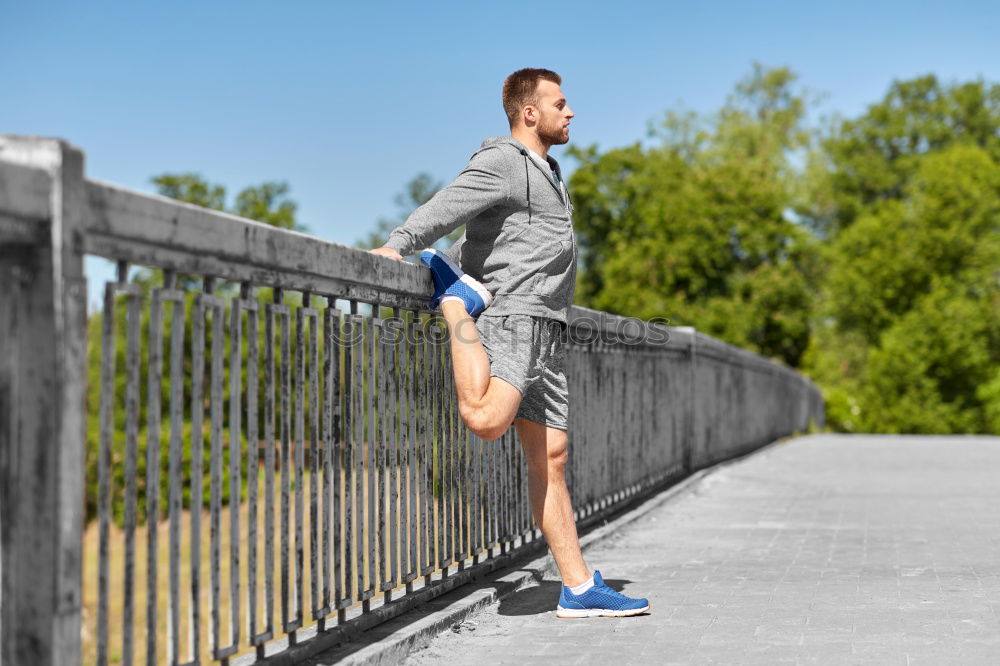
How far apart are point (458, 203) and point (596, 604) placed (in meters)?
1.68

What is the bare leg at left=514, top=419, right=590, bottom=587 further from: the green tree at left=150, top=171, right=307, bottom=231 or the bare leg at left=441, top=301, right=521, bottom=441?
the green tree at left=150, top=171, right=307, bottom=231

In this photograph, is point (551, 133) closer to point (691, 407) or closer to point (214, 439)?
point (214, 439)

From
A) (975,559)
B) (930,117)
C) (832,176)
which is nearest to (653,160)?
(832,176)

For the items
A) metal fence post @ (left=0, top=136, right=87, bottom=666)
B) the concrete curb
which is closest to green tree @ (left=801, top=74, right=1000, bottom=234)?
the concrete curb

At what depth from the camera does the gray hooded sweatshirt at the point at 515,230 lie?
5.02 meters

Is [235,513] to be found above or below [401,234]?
below

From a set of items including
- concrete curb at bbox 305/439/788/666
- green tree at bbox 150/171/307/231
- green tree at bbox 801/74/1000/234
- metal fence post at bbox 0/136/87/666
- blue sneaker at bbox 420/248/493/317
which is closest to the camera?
metal fence post at bbox 0/136/87/666

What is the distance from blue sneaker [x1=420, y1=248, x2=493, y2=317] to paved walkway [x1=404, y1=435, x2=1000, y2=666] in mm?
1217

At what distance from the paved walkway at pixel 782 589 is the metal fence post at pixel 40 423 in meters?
1.87

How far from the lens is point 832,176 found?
204 feet

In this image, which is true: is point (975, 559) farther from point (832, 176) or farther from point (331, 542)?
point (832, 176)

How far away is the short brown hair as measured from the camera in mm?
5344

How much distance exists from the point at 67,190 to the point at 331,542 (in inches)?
71.9

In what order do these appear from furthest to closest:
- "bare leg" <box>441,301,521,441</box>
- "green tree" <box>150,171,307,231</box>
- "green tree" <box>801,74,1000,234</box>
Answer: "green tree" <box>801,74,1000,234</box> < "green tree" <box>150,171,307,231</box> < "bare leg" <box>441,301,521,441</box>
